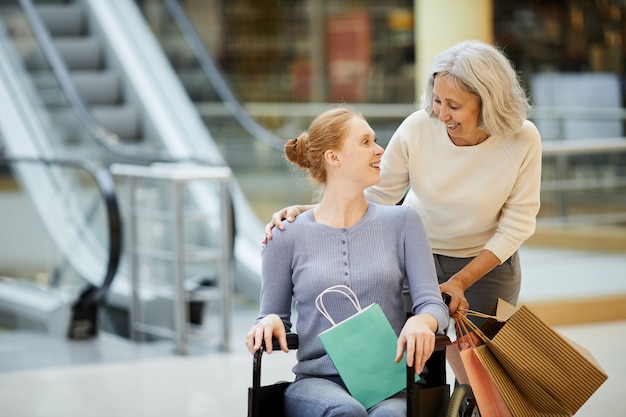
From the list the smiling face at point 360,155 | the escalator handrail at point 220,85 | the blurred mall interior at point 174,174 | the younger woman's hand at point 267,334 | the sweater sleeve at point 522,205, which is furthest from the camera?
the escalator handrail at point 220,85

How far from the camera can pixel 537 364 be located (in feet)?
9.11

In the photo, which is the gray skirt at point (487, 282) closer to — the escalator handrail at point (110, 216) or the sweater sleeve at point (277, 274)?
the sweater sleeve at point (277, 274)

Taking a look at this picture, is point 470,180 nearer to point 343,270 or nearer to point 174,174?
point 343,270

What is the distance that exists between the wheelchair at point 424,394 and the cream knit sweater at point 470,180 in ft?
1.43

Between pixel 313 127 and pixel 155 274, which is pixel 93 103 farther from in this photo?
pixel 313 127

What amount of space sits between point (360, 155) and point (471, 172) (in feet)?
1.49

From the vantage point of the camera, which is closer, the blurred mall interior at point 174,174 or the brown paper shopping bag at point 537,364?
the brown paper shopping bag at point 537,364

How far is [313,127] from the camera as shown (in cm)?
289

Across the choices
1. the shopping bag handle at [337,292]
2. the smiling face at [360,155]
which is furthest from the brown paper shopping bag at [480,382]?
the smiling face at [360,155]

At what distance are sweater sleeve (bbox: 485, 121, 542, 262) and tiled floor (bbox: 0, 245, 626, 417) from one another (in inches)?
51.8

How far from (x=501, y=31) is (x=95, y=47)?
505 centimetres

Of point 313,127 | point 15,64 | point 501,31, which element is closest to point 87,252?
point 15,64

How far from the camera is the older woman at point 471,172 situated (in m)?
2.98

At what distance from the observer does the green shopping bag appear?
104 inches
